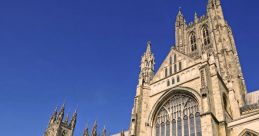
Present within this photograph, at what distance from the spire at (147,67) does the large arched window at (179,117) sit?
4.51 m

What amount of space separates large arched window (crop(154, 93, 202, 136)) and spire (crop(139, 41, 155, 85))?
4.51 metres

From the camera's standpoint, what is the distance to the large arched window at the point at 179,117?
23.2 meters

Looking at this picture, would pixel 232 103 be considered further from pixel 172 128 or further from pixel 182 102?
pixel 172 128

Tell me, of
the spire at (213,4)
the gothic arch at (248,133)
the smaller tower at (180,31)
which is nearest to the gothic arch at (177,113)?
the gothic arch at (248,133)

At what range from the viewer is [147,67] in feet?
104

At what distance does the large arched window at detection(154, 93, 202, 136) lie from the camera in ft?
76.0

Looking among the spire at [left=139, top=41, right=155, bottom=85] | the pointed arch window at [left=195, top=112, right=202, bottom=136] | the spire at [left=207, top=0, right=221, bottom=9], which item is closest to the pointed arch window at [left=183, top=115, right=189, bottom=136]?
the pointed arch window at [left=195, top=112, right=202, bottom=136]

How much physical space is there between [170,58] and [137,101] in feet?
21.3

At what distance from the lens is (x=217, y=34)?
44938 millimetres

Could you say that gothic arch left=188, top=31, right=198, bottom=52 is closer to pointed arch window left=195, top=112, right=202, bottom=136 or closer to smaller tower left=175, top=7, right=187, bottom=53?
smaller tower left=175, top=7, right=187, bottom=53

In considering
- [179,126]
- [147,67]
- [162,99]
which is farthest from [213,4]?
[179,126]

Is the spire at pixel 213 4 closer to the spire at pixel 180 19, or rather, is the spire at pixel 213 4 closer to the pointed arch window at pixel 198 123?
the spire at pixel 180 19

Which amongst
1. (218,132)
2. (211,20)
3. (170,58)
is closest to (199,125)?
(218,132)

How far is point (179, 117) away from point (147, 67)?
8977mm
